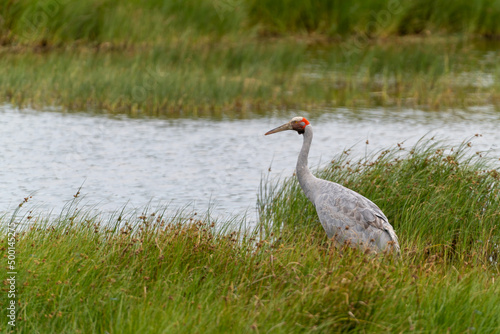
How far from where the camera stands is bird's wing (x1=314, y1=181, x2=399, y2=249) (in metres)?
7.28

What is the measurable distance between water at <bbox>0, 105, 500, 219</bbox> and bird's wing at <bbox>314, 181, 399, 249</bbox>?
2.73 m

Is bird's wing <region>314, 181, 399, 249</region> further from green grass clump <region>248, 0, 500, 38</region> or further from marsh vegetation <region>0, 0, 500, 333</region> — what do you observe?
green grass clump <region>248, 0, 500, 38</region>

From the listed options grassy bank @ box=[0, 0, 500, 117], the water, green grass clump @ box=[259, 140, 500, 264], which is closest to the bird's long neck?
green grass clump @ box=[259, 140, 500, 264]

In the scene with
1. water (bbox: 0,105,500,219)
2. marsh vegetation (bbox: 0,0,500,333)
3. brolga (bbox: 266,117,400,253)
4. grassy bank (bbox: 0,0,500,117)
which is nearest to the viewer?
marsh vegetation (bbox: 0,0,500,333)

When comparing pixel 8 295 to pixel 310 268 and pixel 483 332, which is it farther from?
pixel 483 332

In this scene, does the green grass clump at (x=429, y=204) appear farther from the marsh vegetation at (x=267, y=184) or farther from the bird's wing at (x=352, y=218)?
the bird's wing at (x=352, y=218)

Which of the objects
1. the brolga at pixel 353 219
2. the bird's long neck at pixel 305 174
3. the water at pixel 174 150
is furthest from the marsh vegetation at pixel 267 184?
the water at pixel 174 150

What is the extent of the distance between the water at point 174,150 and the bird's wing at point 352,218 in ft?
8.96

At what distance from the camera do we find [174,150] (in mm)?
14547

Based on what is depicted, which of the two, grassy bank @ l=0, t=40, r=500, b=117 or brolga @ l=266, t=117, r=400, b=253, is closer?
brolga @ l=266, t=117, r=400, b=253

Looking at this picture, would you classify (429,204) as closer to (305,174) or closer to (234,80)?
(305,174)

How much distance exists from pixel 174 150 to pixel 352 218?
7.56 metres

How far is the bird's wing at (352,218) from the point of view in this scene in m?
7.28

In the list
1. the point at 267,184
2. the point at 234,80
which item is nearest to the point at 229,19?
the point at 234,80
